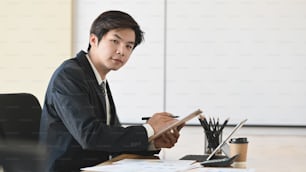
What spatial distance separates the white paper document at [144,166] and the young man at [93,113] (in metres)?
0.06

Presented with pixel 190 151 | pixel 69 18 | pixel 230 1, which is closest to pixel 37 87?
pixel 69 18

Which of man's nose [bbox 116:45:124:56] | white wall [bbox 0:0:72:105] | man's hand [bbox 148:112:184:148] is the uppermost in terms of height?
white wall [bbox 0:0:72:105]

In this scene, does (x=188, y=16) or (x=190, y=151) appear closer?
(x=190, y=151)

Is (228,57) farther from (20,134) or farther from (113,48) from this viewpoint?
(20,134)

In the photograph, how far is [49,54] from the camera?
4.42 m

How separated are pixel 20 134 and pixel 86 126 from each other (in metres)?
0.36

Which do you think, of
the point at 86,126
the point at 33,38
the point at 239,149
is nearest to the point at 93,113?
the point at 86,126

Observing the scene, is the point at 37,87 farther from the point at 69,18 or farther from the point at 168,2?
the point at 168,2

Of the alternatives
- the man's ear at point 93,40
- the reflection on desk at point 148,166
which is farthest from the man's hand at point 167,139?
the man's ear at point 93,40

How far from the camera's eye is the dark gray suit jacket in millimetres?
1597

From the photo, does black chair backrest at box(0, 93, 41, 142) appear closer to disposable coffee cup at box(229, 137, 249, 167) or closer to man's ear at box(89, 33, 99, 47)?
man's ear at box(89, 33, 99, 47)

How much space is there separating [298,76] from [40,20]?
2.10 metres

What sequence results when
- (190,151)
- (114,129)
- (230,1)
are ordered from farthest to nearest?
(230,1) → (190,151) → (114,129)

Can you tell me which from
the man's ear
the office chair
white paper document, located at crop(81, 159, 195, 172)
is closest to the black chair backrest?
the office chair
